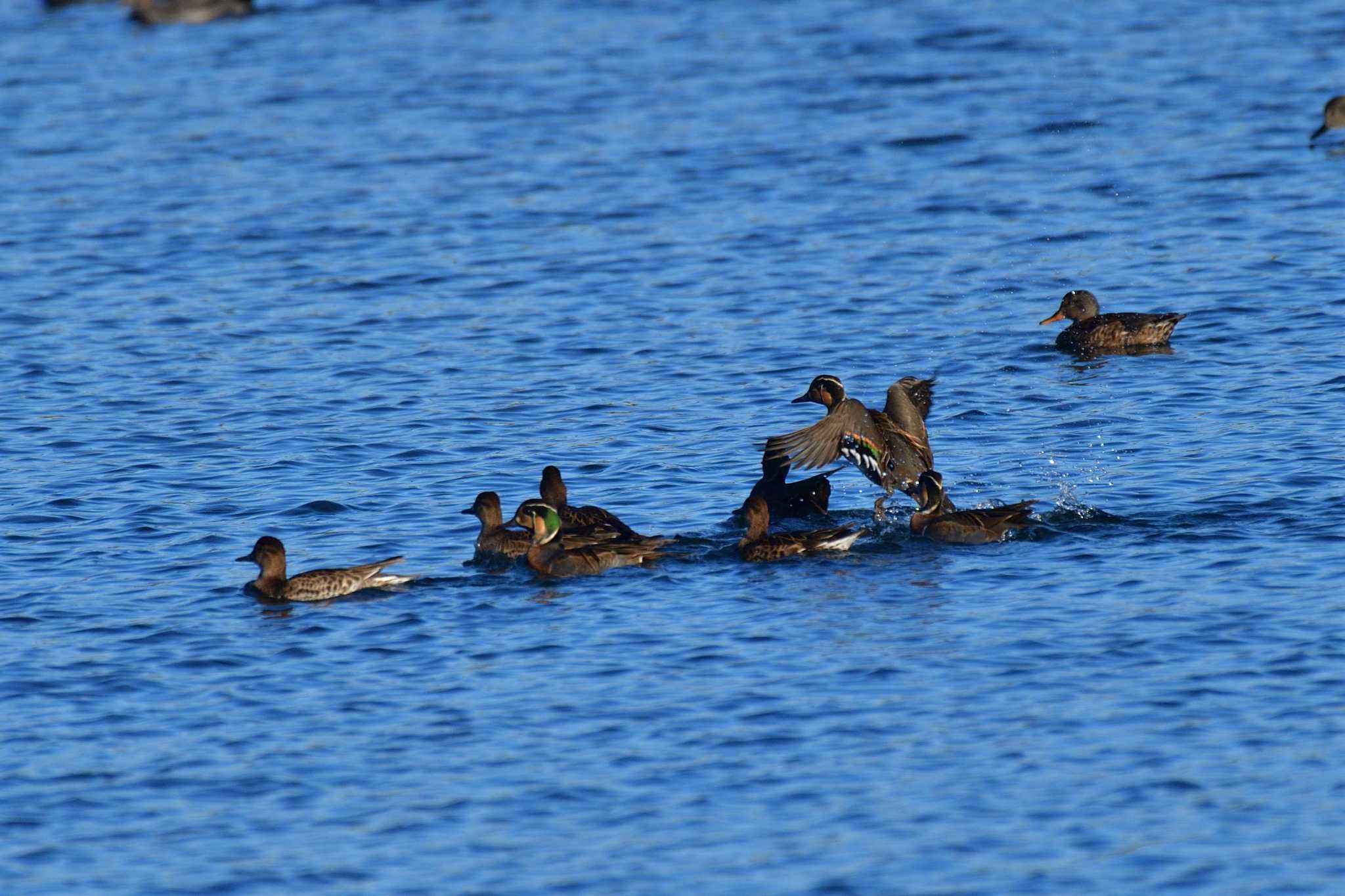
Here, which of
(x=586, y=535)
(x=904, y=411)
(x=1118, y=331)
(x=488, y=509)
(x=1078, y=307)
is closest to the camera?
(x=586, y=535)

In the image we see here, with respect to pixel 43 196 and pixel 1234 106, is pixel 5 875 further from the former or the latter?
pixel 1234 106

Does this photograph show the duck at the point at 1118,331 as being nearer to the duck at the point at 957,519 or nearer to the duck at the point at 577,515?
the duck at the point at 957,519

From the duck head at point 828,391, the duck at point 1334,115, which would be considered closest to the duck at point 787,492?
the duck head at point 828,391

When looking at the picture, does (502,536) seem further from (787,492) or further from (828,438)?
(828,438)

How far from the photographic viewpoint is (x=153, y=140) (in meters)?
32.9

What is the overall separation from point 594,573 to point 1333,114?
1808cm

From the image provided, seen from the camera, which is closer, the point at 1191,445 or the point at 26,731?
the point at 26,731

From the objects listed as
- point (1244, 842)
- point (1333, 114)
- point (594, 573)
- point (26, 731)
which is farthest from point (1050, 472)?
point (1333, 114)

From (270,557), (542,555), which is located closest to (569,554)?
(542,555)

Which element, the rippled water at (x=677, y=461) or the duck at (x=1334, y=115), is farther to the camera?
the duck at (x=1334, y=115)

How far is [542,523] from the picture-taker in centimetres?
1471

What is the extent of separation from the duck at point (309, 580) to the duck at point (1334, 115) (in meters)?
19.0

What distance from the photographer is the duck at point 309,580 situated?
14156 mm

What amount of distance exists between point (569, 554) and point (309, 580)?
5.88 feet
